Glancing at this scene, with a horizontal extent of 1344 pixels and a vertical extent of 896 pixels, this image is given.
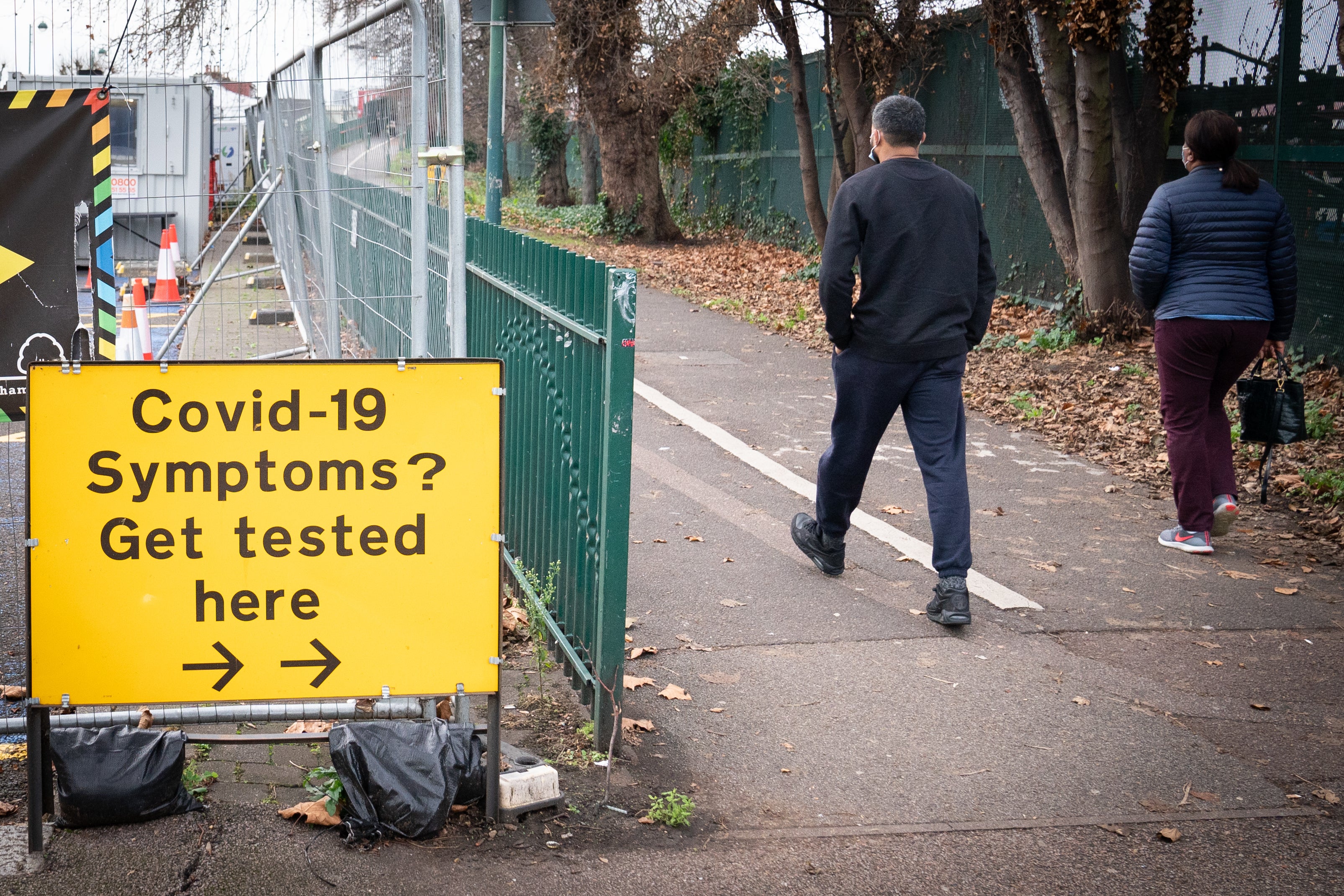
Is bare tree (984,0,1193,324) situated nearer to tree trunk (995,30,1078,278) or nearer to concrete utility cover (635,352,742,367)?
tree trunk (995,30,1078,278)

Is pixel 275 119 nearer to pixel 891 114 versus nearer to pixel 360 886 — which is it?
pixel 891 114

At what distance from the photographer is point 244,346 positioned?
1065cm

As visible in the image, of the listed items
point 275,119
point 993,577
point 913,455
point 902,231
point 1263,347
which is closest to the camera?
point 902,231

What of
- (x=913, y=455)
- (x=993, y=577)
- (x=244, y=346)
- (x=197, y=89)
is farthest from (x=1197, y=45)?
(x=197, y=89)

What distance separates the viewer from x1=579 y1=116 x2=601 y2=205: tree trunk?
3625 cm

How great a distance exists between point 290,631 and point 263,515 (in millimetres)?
319

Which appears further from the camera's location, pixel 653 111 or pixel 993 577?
pixel 653 111

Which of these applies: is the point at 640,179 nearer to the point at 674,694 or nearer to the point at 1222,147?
the point at 1222,147

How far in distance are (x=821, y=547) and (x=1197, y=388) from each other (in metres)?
1.98

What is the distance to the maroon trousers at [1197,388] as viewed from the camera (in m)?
6.21

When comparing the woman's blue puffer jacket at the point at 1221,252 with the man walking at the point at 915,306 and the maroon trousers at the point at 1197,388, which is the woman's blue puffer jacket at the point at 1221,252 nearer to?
the maroon trousers at the point at 1197,388

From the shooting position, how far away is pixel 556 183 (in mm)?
39719

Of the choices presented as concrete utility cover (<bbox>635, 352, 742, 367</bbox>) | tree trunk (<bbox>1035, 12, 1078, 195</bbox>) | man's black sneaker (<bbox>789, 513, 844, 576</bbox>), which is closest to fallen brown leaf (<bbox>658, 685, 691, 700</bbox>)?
man's black sneaker (<bbox>789, 513, 844, 576</bbox>)

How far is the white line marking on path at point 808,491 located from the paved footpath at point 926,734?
0.10ft
